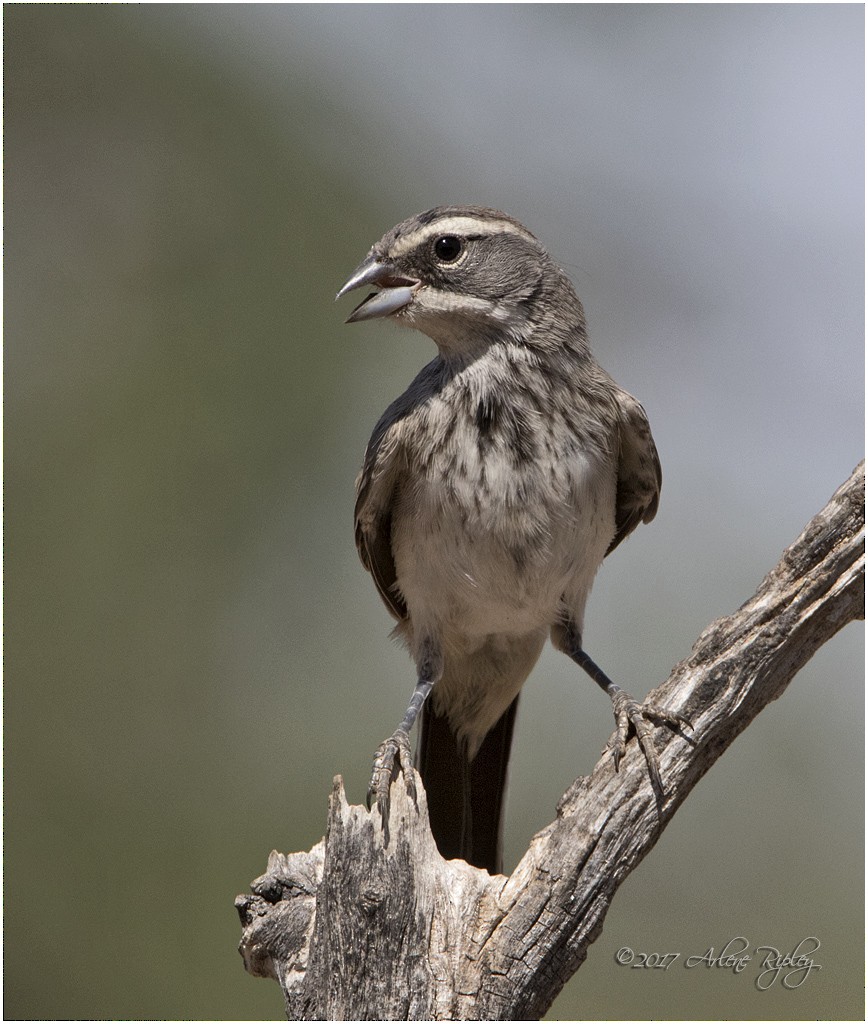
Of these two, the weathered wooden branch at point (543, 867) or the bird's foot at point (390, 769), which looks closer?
the weathered wooden branch at point (543, 867)

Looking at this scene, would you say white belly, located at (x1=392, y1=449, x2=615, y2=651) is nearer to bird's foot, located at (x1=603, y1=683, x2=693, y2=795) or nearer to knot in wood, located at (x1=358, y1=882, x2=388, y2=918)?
bird's foot, located at (x1=603, y1=683, x2=693, y2=795)

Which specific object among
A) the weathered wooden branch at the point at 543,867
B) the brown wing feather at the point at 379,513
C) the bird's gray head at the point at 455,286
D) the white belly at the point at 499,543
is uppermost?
the bird's gray head at the point at 455,286

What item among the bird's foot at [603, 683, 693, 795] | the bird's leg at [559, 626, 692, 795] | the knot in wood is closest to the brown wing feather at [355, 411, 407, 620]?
the bird's leg at [559, 626, 692, 795]

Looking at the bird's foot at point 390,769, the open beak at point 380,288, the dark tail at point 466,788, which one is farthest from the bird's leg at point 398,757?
the open beak at point 380,288

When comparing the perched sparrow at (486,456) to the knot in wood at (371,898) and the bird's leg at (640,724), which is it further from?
the knot in wood at (371,898)

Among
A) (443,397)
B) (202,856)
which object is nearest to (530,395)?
(443,397)

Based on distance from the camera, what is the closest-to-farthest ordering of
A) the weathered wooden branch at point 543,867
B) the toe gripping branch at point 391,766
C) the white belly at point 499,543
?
the weathered wooden branch at point 543,867 < the toe gripping branch at point 391,766 < the white belly at point 499,543

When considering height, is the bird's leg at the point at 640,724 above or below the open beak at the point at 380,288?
below
